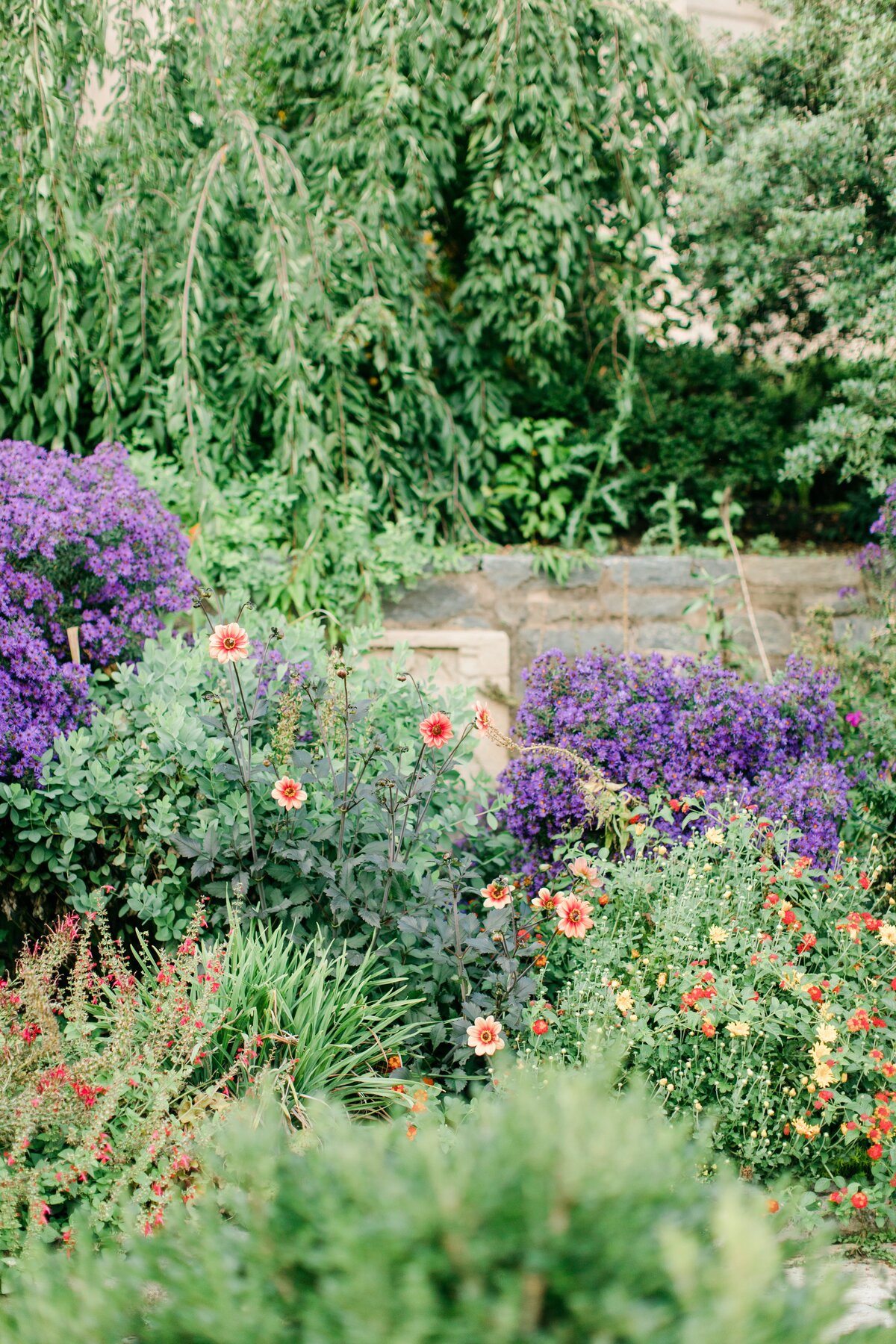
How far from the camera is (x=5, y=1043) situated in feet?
6.93

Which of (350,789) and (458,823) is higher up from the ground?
(350,789)

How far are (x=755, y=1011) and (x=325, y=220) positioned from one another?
3.64 m

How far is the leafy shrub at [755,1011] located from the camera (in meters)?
2.27

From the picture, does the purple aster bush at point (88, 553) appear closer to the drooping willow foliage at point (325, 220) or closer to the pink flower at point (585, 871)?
the drooping willow foliage at point (325, 220)

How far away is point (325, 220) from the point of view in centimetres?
438

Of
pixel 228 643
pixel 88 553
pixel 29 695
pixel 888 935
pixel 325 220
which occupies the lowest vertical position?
pixel 888 935

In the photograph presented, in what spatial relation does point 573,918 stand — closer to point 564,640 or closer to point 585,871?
point 585,871

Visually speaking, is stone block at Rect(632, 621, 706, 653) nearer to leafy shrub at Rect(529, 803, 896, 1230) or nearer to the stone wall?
the stone wall

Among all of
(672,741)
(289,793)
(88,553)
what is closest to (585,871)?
(289,793)

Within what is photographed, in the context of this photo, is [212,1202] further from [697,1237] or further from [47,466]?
[47,466]

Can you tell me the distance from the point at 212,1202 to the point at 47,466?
2620 millimetres

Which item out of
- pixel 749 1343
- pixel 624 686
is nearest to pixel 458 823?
pixel 624 686

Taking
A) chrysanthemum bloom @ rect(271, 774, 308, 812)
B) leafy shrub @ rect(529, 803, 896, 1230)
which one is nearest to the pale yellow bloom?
leafy shrub @ rect(529, 803, 896, 1230)

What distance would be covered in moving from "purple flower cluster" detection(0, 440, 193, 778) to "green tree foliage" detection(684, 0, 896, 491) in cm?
274
